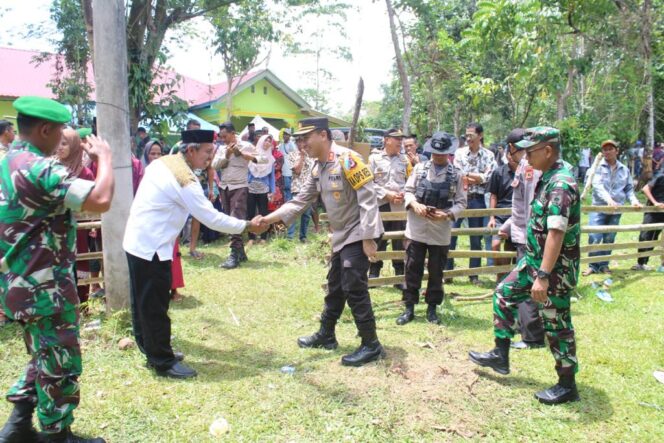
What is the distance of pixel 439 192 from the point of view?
5.27 metres

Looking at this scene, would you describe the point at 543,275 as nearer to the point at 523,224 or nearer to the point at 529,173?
the point at 529,173

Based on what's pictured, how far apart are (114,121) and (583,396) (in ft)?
15.8

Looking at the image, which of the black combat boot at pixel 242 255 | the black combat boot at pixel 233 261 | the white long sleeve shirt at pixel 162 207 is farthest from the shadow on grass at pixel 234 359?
the black combat boot at pixel 242 255

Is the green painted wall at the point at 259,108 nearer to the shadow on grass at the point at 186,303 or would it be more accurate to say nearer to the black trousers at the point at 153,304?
the shadow on grass at the point at 186,303

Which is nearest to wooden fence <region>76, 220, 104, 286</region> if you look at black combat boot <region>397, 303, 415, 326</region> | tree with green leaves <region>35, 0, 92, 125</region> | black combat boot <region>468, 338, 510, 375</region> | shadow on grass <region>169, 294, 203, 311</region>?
shadow on grass <region>169, 294, 203, 311</region>

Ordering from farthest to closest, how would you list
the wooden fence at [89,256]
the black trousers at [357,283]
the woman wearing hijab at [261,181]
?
1. the woman wearing hijab at [261,181]
2. the wooden fence at [89,256]
3. the black trousers at [357,283]

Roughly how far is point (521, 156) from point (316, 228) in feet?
19.1

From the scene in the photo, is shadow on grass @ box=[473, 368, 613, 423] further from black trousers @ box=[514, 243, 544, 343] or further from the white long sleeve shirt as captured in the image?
the white long sleeve shirt

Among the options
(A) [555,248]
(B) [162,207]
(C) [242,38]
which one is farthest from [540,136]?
(C) [242,38]

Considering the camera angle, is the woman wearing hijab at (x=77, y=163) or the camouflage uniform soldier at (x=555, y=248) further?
the woman wearing hijab at (x=77, y=163)

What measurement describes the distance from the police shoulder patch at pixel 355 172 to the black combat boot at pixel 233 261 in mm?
3912

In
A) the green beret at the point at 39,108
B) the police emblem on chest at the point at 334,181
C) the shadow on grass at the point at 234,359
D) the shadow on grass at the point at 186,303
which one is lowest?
the shadow on grass at the point at 234,359

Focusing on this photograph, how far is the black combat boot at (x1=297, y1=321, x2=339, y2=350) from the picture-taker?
184 inches

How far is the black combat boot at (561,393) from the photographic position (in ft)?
12.2
